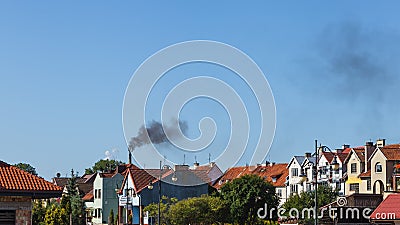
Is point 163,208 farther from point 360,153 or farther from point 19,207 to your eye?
point 19,207

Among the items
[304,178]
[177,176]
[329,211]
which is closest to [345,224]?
[329,211]

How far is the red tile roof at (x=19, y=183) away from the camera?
3247 cm

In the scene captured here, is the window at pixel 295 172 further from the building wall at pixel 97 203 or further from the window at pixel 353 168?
the building wall at pixel 97 203

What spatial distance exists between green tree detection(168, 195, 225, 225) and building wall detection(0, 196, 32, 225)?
3739 centimetres

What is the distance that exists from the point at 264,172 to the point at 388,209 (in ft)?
183

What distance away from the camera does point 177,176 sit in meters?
83.4

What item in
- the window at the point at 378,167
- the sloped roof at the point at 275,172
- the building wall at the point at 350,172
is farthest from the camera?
the sloped roof at the point at 275,172

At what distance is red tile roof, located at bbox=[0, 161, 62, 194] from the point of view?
32.5 m

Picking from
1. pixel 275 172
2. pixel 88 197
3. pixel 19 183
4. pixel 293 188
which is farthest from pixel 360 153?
pixel 19 183

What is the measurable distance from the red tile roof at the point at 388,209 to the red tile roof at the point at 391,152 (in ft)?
84.4

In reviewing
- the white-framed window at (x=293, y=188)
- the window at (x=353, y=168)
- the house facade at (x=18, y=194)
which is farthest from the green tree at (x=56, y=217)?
the house facade at (x=18, y=194)

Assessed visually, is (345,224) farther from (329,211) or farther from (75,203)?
(75,203)

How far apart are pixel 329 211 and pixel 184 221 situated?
15.4 m

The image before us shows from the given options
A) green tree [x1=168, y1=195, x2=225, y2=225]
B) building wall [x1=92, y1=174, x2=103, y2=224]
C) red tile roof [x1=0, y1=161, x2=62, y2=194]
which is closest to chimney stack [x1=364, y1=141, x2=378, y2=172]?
green tree [x1=168, y1=195, x2=225, y2=225]
